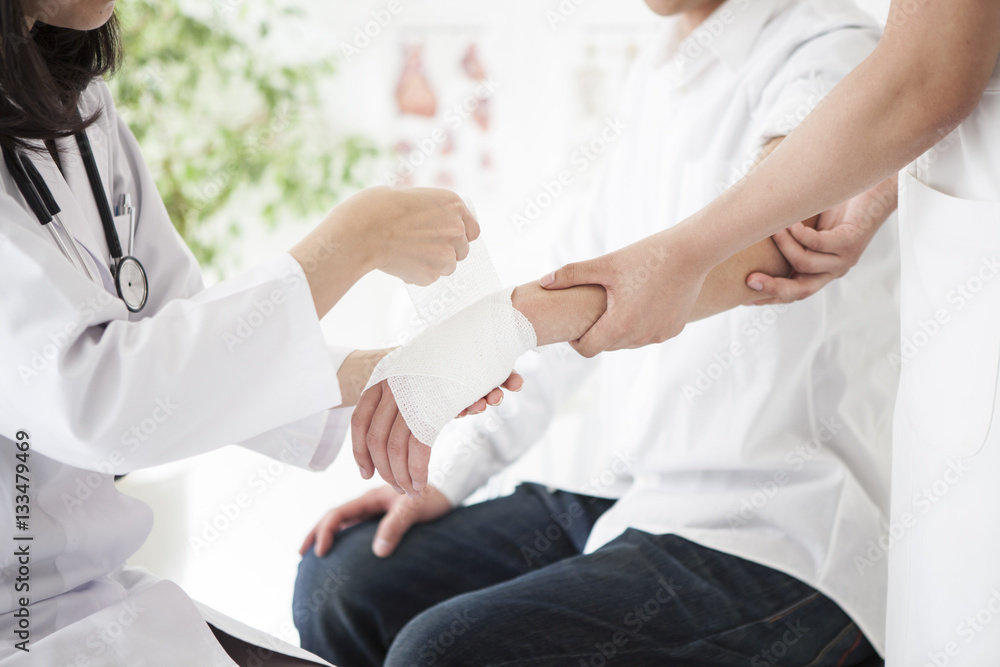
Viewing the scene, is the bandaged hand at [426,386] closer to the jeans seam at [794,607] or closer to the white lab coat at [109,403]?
the white lab coat at [109,403]

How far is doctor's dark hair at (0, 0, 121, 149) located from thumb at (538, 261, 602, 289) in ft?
1.81

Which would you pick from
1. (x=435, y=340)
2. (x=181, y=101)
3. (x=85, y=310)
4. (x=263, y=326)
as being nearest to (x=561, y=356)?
(x=435, y=340)

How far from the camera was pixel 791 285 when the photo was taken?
108cm

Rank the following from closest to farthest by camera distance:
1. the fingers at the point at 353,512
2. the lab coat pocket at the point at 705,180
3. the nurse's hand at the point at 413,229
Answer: the nurse's hand at the point at 413,229 → the lab coat pocket at the point at 705,180 → the fingers at the point at 353,512

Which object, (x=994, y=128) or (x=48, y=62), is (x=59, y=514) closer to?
(x=48, y=62)

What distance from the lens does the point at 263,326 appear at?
0.75 meters

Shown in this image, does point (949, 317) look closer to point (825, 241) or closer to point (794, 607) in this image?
point (825, 241)

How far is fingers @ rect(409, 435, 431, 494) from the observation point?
0.89 metres

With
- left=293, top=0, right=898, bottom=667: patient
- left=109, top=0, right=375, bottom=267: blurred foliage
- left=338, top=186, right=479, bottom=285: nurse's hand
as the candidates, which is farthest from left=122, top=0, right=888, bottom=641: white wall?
left=338, top=186, right=479, bottom=285: nurse's hand

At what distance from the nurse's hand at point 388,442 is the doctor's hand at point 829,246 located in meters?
0.43

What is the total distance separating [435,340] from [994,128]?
601mm

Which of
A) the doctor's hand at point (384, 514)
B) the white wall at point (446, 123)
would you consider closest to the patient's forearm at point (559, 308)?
the doctor's hand at point (384, 514)

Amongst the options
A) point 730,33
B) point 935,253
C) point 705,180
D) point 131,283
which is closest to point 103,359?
point 131,283

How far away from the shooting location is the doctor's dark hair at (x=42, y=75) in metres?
0.71
